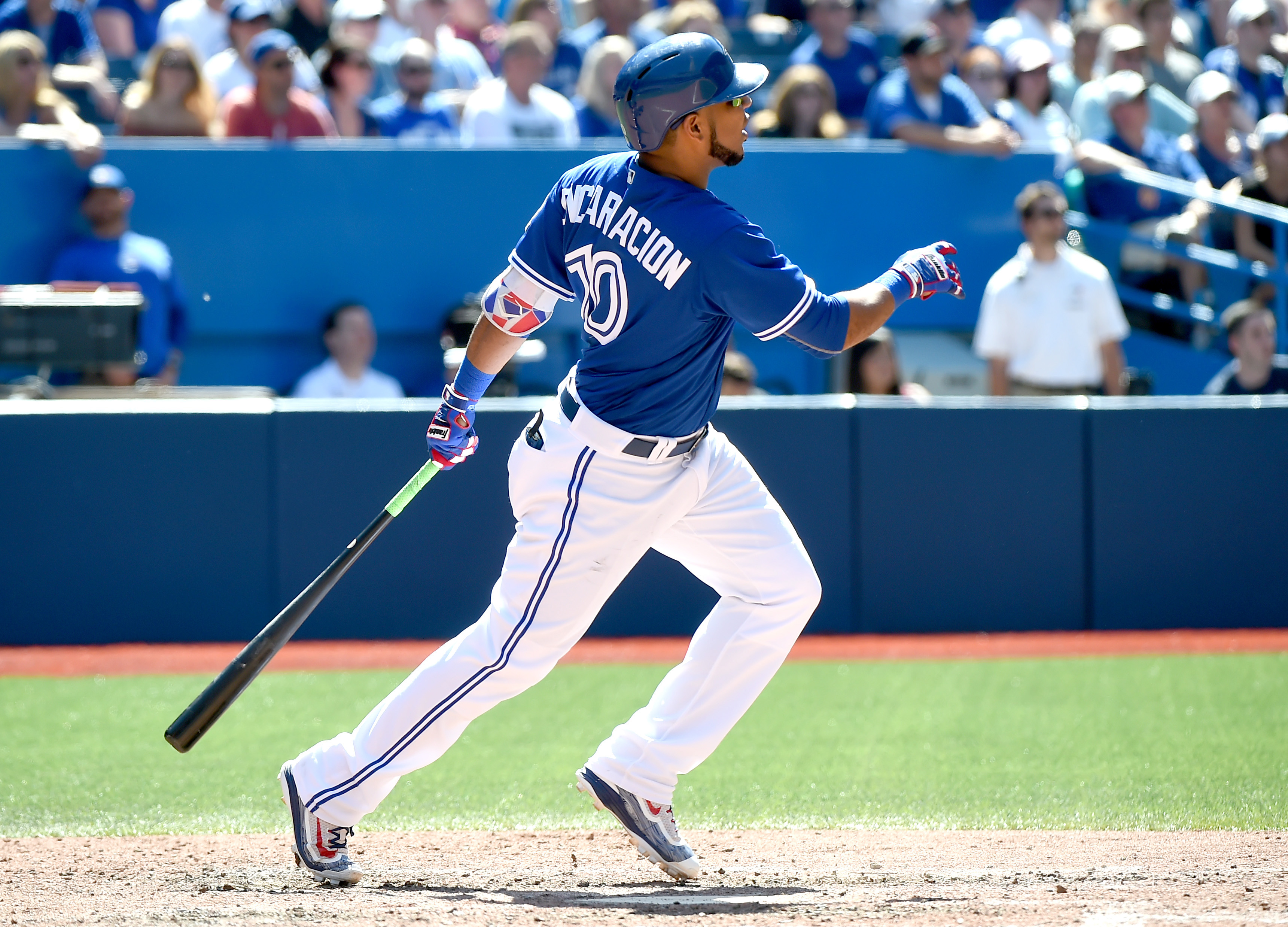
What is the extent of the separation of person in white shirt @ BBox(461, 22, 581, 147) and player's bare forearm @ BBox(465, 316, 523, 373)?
568cm

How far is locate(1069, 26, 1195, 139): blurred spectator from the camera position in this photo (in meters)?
10.6

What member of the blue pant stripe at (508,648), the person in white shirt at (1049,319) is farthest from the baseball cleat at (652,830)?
the person in white shirt at (1049,319)

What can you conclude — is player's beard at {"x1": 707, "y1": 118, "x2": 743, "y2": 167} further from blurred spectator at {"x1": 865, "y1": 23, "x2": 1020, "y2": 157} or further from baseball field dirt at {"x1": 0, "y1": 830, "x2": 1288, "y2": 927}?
blurred spectator at {"x1": 865, "y1": 23, "x2": 1020, "y2": 157}

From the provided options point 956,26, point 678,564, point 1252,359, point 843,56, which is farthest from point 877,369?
point 956,26

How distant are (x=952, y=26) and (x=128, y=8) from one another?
19.9ft

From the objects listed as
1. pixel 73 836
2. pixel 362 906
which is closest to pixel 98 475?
pixel 73 836

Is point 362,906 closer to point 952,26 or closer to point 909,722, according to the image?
point 909,722

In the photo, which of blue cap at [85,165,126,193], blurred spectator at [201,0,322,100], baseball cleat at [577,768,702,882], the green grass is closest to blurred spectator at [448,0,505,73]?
blurred spectator at [201,0,322,100]

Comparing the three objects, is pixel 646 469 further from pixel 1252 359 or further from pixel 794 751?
pixel 1252 359

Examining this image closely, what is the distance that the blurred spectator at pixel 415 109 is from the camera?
9.65m

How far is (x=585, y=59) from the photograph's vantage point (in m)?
10.5

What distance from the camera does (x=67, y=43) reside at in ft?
33.8

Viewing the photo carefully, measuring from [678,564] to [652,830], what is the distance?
13.3 ft

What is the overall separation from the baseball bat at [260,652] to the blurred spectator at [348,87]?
6009 millimetres
